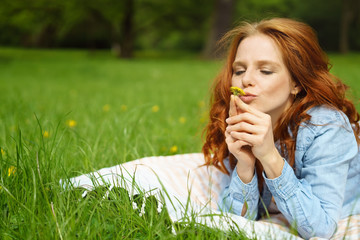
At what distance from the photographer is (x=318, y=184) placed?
1.70 meters

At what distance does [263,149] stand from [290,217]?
0.35 metres

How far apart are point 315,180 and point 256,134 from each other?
376 millimetres

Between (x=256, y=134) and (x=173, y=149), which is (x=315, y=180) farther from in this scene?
(x=173, y=149)

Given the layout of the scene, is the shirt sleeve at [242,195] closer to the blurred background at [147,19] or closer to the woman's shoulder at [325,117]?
the woman's shoulder at [325,117]

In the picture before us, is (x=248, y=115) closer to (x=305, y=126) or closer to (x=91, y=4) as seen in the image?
(x=305, y=126)

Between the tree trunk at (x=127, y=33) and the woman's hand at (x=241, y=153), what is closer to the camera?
the woman's hand at (x=241, y=153)

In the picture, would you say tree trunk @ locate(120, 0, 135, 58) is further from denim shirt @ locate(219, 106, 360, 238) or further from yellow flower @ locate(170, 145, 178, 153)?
denim shirt @ locate(219, 106, 360, 238)

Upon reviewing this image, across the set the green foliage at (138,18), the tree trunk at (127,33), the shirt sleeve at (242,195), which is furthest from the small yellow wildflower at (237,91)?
the tree trunk at (127,33)

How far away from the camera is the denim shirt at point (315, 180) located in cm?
165

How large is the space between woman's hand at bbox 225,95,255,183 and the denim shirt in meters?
0.05

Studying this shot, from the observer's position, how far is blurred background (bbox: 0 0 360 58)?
15.7 metres

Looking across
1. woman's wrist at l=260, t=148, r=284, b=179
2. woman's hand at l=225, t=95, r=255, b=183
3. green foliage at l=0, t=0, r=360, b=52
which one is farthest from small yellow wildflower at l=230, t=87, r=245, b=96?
green foliage at l=0, t=0, r=360, b=52

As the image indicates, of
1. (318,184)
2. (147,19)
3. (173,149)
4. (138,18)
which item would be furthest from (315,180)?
(138,18)

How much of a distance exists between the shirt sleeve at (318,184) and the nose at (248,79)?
36 centimetres
